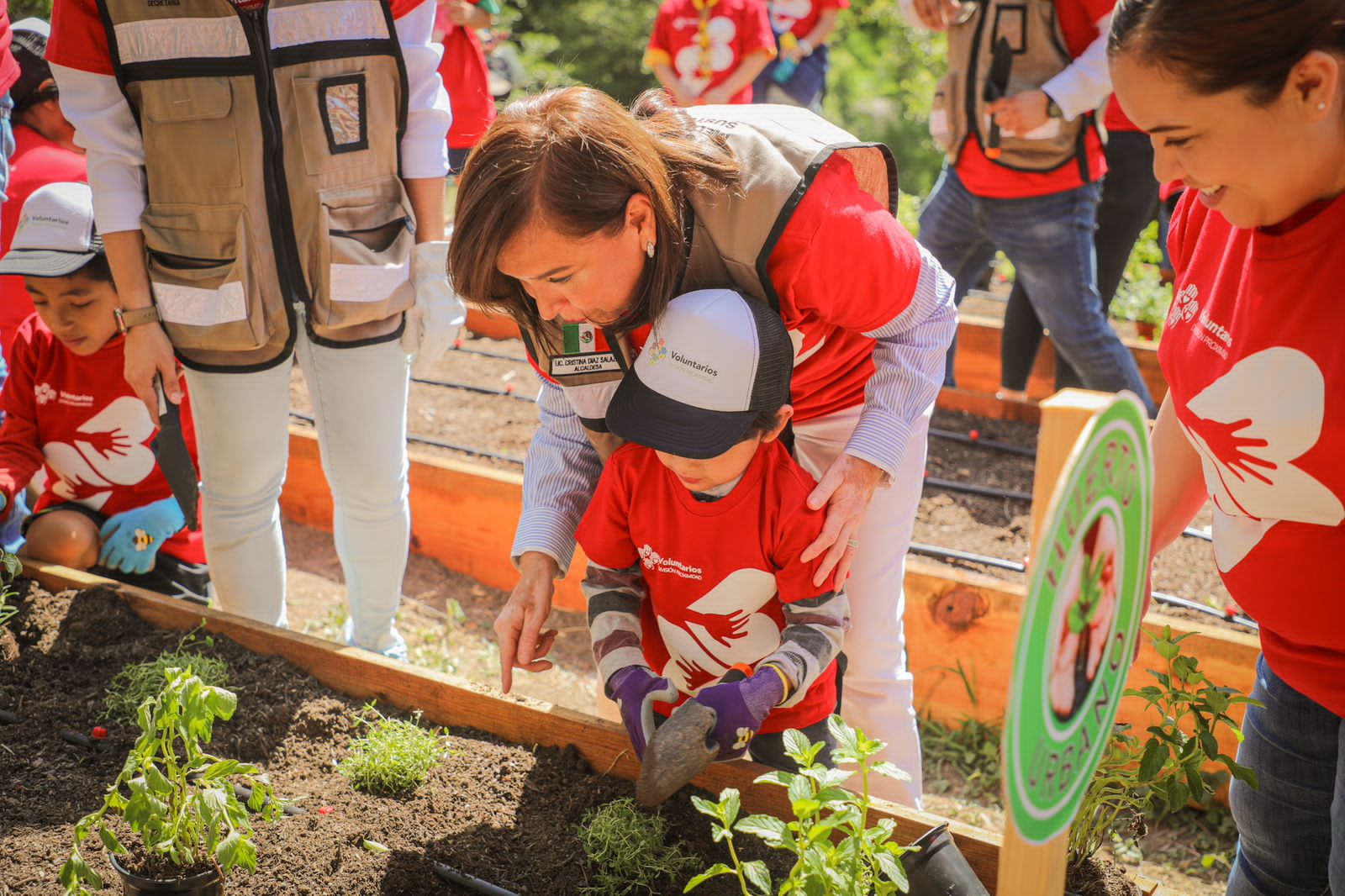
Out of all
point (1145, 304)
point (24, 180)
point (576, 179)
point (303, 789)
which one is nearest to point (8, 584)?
point (303, 789)

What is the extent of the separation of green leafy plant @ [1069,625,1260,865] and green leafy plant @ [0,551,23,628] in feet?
6.39

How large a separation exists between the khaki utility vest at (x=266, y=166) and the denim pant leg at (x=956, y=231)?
199 cm

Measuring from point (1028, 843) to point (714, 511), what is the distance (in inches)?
32.5

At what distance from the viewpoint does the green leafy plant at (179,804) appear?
145cm

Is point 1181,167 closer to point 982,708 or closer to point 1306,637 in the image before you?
point 1306,637

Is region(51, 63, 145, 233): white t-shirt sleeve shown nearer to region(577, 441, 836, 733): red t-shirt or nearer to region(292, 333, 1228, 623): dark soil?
region(577, 441, 836, 733): red t-shirt

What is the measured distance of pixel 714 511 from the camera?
1.77 metres

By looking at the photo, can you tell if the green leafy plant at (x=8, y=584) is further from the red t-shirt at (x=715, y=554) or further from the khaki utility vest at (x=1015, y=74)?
the khaki utility vest at (x=1015, y=74)

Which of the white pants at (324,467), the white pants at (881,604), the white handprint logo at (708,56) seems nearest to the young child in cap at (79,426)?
the white pants at (324,467)

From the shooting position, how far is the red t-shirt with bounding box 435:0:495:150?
164 inches

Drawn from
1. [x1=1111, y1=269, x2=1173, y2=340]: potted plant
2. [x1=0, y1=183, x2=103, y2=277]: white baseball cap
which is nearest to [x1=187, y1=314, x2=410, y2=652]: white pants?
[x1=0, y1=183, x2=103, y2=277]: white baseball cap

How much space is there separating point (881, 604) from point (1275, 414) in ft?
2.70

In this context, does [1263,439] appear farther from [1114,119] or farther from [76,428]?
[1114,119]

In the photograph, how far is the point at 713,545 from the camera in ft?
5.84
